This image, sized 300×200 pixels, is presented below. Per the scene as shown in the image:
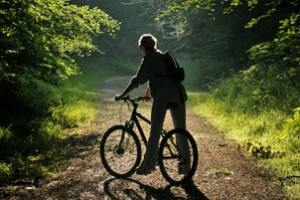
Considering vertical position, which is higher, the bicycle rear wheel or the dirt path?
the bicycle rear wheel

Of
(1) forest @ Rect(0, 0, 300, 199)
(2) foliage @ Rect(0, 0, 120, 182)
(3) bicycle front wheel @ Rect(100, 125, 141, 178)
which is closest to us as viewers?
(3) bicycle front wheel @ Rect(100, 125, 141, 178)

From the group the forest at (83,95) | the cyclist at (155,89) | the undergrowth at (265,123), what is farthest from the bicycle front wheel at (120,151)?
the undergrowth at (265,123)

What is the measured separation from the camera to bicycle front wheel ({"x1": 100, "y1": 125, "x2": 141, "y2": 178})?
6203 mm

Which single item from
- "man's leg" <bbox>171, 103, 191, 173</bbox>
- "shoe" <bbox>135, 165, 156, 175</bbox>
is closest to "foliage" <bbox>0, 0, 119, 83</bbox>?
"man's leg" <bbox>171, 103, 191, 173</bbox>

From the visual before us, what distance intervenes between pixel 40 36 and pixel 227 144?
5308 millimetres

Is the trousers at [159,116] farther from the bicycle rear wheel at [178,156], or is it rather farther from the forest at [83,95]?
the forest at [83,95]

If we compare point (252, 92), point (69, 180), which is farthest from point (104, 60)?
point (69, 180)

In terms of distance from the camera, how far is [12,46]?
342 inches

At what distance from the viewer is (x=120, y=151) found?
20.9 feet

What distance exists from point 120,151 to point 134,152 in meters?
0.31

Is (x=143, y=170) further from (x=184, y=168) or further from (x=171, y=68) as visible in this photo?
(x=171, y=68)

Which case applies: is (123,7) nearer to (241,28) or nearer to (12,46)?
(241,28)

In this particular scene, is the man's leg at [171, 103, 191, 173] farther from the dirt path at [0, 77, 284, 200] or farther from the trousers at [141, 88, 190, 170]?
the dirt path at [0, 77, 284, 200]

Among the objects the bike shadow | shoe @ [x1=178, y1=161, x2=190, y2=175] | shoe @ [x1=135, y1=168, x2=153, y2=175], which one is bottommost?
the bike shadow
